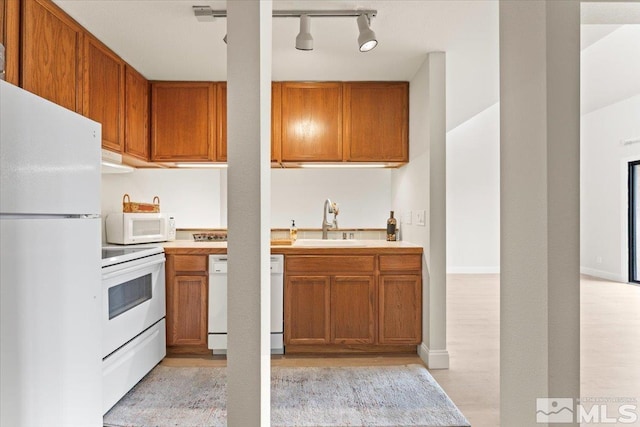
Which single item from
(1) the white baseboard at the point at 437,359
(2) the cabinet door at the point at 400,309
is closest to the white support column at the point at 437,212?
(1) the white baseboard at the point at 437,359

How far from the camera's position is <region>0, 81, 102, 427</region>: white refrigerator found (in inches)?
49.6

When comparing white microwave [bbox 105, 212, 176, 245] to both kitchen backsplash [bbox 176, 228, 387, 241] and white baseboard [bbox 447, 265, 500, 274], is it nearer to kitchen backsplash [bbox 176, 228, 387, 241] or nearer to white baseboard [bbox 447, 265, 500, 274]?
kitchen backsplash [bbox 176, 228, 387, 241]

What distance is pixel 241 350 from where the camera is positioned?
133 centimetres

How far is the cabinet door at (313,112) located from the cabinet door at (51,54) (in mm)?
1624

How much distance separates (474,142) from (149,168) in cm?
610

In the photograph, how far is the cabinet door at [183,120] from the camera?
353 centimetres

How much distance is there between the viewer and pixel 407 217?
3.58 metres

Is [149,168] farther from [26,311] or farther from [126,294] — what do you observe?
[26,311]

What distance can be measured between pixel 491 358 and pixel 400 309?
2.68ft

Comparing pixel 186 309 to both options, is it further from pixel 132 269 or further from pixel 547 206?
pixel 547 206

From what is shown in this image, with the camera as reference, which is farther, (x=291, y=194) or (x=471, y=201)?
(x=471, y=201)

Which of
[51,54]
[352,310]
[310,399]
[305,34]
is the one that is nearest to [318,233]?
[352,310]

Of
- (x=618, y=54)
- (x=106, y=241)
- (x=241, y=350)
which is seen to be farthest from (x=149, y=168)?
(x=618, y=54)

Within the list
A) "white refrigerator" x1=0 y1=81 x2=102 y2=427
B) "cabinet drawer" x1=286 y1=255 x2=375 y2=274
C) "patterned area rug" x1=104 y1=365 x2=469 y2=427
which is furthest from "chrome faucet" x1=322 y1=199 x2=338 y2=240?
"white refrigerator" x1=0 y1=81 x2=102 y2=427
